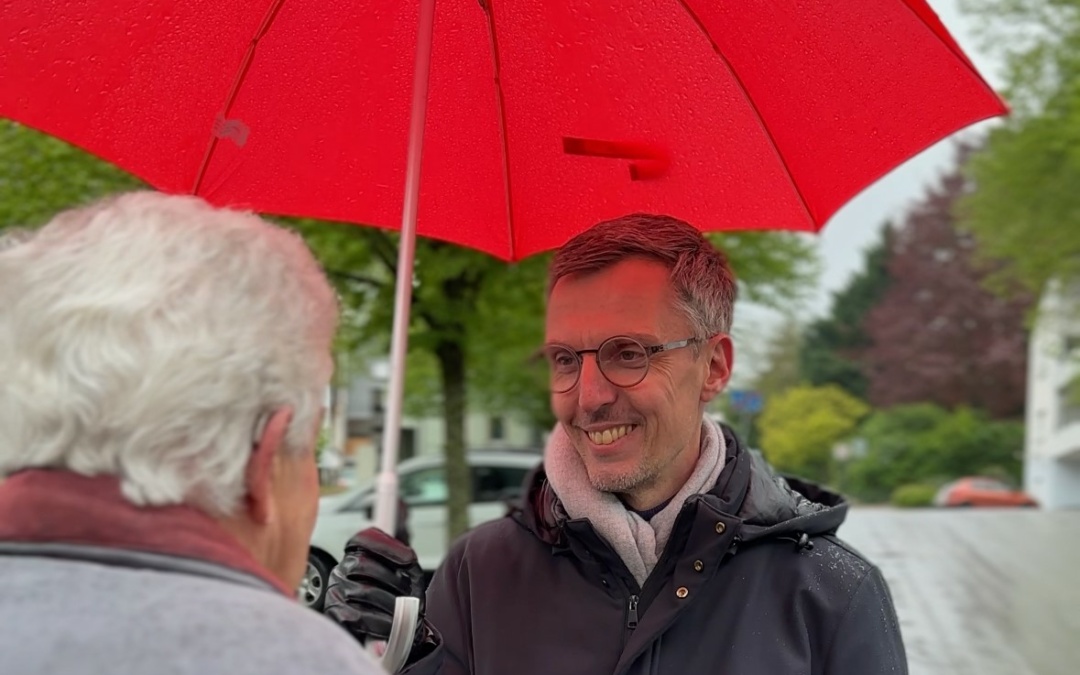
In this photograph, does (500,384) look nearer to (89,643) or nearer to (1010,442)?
(89,643)

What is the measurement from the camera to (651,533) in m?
2.30

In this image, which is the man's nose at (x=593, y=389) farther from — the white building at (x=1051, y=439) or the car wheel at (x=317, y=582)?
the white building at (x=1051, y=439)

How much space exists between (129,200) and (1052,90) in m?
14.0

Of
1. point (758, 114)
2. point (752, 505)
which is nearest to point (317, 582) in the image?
point (752, 505)

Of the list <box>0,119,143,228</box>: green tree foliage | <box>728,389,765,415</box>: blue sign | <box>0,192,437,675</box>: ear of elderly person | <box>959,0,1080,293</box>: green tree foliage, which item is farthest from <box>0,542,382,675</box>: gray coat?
<box>959,0,1080,293</box>: green tree foliage

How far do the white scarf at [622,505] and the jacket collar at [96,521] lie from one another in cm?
113

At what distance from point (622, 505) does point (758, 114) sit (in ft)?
2.76

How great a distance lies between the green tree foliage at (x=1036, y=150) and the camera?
44.1 feet

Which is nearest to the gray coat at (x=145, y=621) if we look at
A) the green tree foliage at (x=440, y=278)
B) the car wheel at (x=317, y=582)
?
the car wheel at (x=317, y=582)

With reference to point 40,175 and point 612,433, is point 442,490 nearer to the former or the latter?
point 40,175

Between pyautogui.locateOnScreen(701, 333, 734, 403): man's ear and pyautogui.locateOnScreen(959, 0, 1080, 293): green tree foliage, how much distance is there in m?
11.3

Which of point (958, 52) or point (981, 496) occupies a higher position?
point (958, 52)

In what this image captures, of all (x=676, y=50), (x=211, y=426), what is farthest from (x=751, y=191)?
(x=211, y=426)

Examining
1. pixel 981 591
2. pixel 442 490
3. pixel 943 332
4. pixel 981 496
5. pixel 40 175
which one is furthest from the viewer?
pixel 943 332
